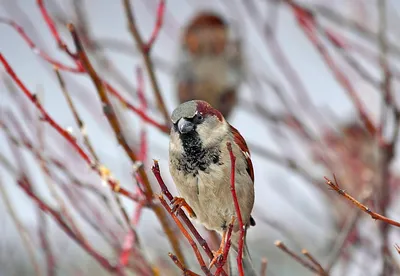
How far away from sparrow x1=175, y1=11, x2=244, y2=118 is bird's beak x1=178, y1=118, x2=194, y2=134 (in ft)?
8.79

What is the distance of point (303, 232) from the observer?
364cm

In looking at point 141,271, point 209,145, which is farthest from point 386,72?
point 141,271

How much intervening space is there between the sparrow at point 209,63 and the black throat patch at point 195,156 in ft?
8.62

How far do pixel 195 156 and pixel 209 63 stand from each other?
9.38ft

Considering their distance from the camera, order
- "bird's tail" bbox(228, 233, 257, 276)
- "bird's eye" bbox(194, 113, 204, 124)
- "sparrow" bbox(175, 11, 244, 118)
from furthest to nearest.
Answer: "sparrow" bbox(175, 11, 244, 118)
"bird's tail" bbox(228, 233, 257, 276)
"bird's eye" bbox(194, 113, 204, 124)

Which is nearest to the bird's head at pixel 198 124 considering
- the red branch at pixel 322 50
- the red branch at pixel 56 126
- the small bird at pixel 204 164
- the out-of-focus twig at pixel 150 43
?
the small bird at pixel 204 164

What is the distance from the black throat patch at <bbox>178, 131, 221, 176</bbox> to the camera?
1367 millimetres

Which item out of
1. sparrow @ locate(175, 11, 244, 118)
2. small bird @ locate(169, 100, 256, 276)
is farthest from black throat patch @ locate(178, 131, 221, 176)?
sparrow @ locate(175, 11, 244, 118)

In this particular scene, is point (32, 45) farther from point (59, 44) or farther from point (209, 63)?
point (209, 63)

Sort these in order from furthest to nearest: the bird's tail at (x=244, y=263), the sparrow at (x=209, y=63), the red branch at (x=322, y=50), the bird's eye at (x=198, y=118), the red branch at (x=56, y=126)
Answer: the sparrow at (x=209, y=63), the red branch at (x=322, y=50), the bird's tail at (x=244, y=263), the bird's eye at (x=198, y=118), the red branch at (x=56, y=126)

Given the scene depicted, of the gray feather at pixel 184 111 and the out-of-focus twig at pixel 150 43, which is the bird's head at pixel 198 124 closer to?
the gray feather at pixel 184 111

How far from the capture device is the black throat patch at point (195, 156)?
1367mm

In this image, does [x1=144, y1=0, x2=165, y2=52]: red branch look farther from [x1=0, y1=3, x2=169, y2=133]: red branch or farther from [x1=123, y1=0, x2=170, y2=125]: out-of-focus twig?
[x1=0, y1=3, x2=169, y2=133]: red branch

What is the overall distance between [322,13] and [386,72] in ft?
1.36
